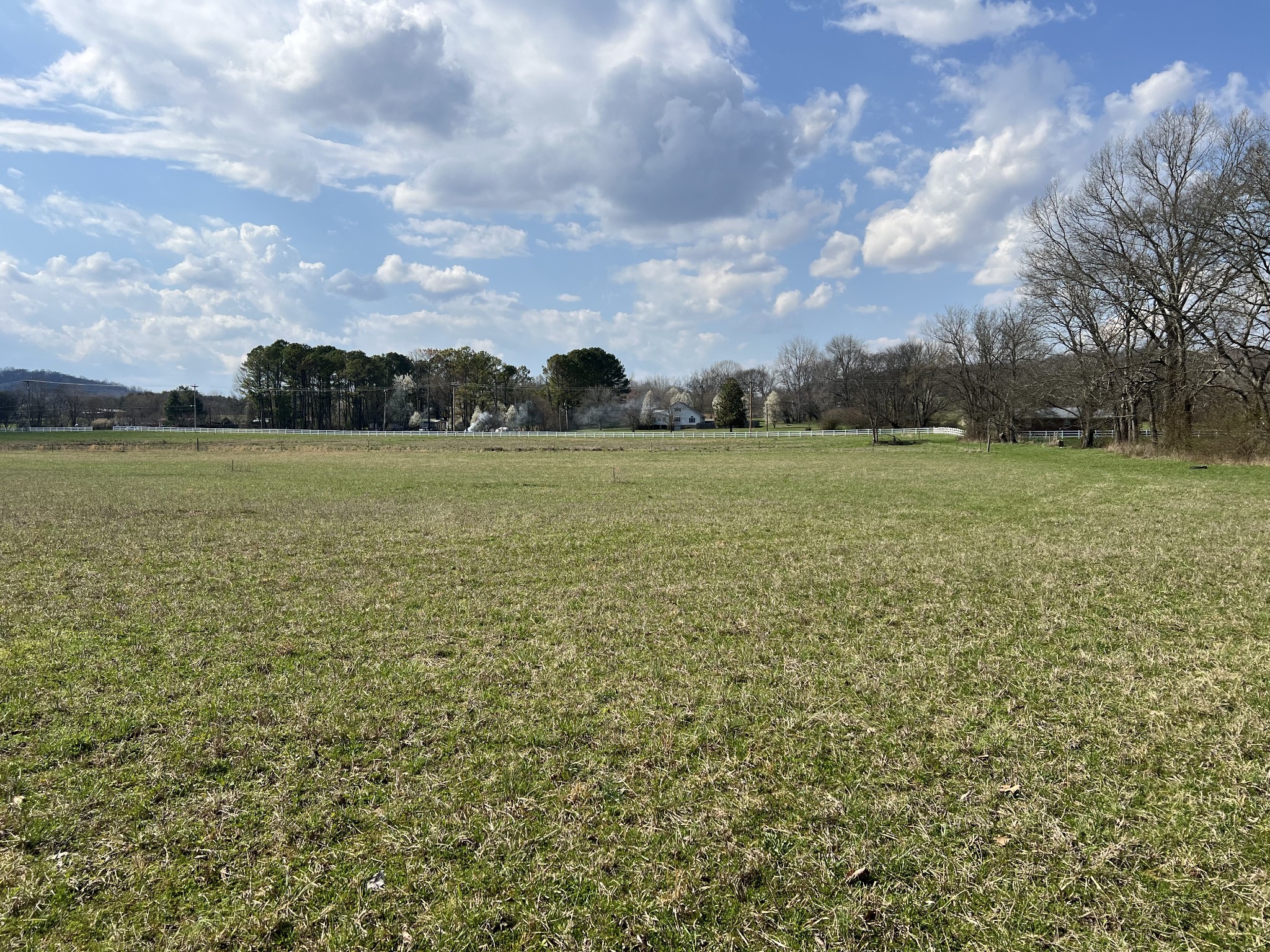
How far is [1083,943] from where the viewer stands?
8.50 ft

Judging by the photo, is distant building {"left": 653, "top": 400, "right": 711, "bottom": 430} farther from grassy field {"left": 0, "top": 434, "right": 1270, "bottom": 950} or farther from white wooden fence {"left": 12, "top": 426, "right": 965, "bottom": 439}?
grassy field {"left": 0, "top": 434, "right": 1270, "bottom": 950}

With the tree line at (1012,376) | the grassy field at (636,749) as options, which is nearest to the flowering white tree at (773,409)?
the tree line at (1012,376)

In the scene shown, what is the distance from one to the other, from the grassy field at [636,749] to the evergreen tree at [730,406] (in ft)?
279

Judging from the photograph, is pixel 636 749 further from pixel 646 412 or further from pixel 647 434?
pixel 646 412

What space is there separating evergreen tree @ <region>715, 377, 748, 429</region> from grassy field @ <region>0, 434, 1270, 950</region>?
84924 mm

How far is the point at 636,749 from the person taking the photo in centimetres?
414

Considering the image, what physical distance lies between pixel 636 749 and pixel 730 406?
92164 mm

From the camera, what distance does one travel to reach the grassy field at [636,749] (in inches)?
110

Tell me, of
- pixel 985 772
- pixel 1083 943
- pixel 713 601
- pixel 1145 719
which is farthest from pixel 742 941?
pixel 713 601

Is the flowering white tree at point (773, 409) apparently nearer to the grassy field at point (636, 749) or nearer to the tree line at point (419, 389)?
the tree line at point (419, 389)

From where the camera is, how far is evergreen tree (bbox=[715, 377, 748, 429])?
94.4 metres

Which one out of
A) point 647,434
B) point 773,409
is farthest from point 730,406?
point 647,434

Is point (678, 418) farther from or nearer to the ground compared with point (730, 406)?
nearer to the ground

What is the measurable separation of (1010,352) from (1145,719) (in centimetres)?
6805
